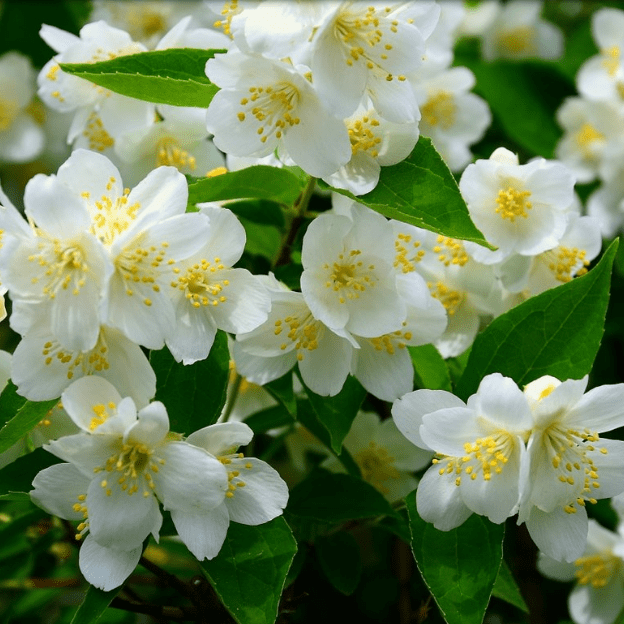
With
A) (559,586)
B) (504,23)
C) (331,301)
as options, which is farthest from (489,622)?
(504,23)

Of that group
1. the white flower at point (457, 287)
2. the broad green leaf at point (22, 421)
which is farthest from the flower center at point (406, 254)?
the broad green leaf at point (22, 421)

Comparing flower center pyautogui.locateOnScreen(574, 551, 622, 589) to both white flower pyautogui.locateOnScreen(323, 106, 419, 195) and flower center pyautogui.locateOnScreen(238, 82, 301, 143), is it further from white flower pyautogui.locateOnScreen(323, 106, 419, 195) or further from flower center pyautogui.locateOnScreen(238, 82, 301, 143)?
flower center pyautogui.locateOnScreen(238, 82, 301, 143)

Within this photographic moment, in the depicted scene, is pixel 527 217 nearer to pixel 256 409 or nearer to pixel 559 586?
pixel 256 409

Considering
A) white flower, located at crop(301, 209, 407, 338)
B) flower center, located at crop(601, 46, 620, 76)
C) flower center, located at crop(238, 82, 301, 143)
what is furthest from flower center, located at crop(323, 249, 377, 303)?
flower center, located at crop(601, 46, 620, 76)

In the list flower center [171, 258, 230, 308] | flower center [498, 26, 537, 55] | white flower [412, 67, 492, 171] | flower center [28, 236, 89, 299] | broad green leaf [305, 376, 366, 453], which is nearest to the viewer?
flower center [28, 236, 89, 299]

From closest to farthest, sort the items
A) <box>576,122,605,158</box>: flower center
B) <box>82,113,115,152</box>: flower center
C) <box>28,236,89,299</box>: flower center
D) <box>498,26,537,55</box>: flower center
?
<box>28,236,89,299</box>: flower center → <box>82,113,115,152</box>: flower center → <box>576,122,605,158</box>: flower center → <box>498,26,537,55</box>: flower center

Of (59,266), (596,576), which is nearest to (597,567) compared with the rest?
(596,576)

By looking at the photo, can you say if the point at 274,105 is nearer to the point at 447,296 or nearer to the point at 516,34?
the point at 447,296
